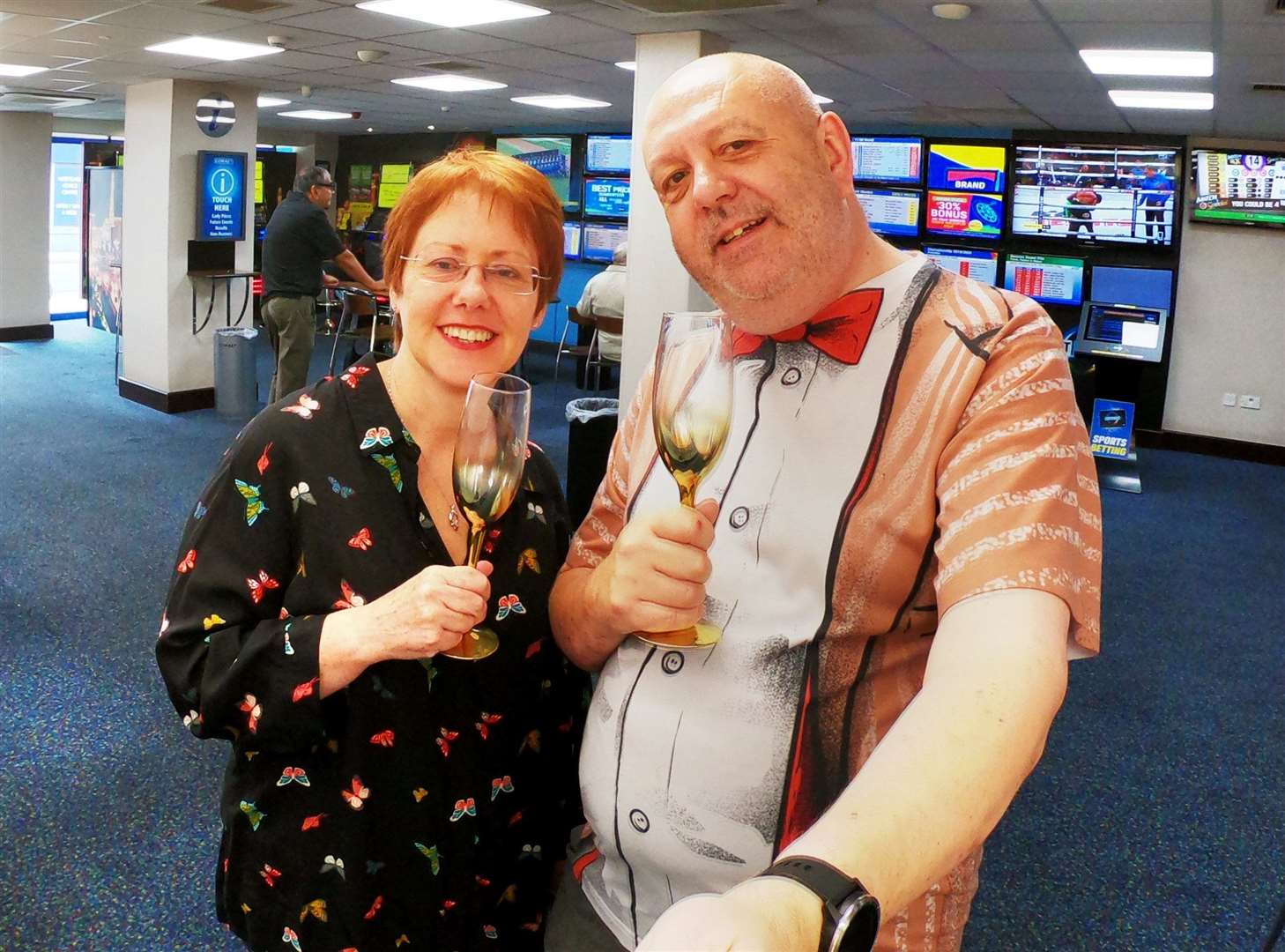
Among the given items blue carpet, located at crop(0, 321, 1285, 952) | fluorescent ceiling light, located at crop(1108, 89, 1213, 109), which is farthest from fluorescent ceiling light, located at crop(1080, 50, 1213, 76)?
blue carpet, located at crop(0, 321, 1285, 952)

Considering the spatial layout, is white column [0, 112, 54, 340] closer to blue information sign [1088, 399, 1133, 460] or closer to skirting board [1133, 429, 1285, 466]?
blue information sign [1088, 399, 1133, 460]

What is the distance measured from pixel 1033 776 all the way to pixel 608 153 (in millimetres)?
10260

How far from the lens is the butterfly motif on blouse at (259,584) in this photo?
125cm

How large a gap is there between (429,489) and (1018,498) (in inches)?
28.4

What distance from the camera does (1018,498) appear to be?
87 centimetres

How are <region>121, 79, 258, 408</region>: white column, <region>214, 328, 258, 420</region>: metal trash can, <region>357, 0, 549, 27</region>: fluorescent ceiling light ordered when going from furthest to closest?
<region>121, 79, 258, 408</region>: white column → <region>214, 328, 258, 420</region>: metal trash can → <region>357, 0, 549, 27</region>: fluorescent ceiling light

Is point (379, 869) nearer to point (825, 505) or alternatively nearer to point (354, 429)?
point (354, 429)

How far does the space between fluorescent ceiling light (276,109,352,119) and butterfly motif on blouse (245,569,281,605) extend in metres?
11.6

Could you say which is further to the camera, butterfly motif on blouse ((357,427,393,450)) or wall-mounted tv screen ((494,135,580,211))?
wall-mounted tv screen ((494,135,580,211))

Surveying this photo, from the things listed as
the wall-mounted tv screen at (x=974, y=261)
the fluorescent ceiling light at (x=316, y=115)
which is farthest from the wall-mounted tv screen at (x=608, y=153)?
the wall-mounted tv screen at (x=974, y=261)

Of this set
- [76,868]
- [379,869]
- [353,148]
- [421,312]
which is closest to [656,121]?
[421,312]

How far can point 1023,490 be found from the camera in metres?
0.88

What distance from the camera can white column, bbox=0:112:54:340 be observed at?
39.5 ft

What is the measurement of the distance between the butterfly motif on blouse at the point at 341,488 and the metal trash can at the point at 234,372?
7846mm
